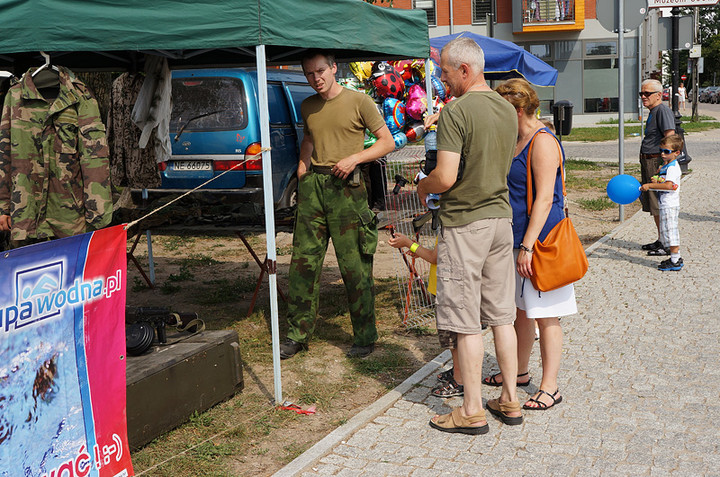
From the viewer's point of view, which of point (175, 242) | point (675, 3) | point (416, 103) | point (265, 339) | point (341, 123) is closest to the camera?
point (341, 123)

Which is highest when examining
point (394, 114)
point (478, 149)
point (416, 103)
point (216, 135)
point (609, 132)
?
point (416, 103)

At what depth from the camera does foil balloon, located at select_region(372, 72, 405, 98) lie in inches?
379

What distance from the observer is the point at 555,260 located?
429cm

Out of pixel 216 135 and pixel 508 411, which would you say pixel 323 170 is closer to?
pixel 508 411

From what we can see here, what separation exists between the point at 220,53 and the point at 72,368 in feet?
13.9

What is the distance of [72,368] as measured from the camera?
3.23m

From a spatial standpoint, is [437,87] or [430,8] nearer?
[437,87]

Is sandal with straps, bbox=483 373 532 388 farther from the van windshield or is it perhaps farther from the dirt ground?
the van windshield

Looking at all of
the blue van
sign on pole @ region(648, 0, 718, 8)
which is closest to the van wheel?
the blue van

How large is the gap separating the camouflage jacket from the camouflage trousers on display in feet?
4.60

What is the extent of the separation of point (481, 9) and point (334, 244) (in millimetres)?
35142

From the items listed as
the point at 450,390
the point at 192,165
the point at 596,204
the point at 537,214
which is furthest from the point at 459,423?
the point at 596,204

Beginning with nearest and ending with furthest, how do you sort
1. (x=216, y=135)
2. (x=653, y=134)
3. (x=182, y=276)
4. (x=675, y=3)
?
(x=182, y=276)
(x=653, y=134)
(x=216, y=135)
(x=675, y=3)

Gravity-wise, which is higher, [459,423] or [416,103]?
[416,103]
